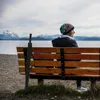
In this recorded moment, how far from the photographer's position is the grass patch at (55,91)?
9047 millimetres

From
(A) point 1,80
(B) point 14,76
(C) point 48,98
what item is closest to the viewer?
(C) point 48,98

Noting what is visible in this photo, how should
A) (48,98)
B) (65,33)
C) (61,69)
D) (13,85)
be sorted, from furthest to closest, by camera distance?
(13,85) < (65,33) < (61,69) < (48,98)

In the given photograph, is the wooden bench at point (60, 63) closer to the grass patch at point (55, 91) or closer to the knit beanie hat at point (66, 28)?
the grass patch at point (55, 91)

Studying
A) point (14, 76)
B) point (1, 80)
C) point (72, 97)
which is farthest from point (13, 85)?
point (72, 97)

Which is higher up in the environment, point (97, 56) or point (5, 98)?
point (97, 56)

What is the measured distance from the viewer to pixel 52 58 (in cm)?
948

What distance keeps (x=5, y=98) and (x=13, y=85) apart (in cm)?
266

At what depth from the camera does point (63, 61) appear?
30.9 feet

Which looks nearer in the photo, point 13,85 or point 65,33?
point 65,33

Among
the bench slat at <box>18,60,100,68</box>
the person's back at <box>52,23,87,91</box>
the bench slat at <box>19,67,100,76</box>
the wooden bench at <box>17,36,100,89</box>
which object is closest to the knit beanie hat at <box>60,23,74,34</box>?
the person's back at <box>52,23,87,91</box>

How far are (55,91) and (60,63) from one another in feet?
2.13

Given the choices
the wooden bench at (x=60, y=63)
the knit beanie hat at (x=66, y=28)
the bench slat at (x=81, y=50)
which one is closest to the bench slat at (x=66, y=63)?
the wooden bench at (x=60, y=63)

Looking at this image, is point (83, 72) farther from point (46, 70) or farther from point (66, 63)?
point (46, 70)

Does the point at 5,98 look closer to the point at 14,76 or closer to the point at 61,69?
the point at 61,69
